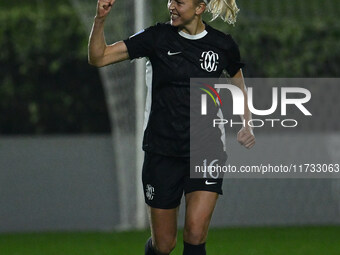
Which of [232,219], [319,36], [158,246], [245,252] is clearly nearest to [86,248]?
[245,252]

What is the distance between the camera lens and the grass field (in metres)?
9.53

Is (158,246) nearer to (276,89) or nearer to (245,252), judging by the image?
(245,252)

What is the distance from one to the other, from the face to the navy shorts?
2.81ft

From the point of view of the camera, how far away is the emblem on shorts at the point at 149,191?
6.25m

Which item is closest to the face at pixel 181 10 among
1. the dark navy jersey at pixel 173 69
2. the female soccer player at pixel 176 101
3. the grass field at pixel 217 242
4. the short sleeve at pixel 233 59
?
the female soccer player at pixel 176 101

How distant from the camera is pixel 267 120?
12.3 metres

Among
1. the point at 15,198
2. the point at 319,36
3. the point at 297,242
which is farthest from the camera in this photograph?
the point at 319,36

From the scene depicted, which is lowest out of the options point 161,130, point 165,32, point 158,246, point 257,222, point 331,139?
point 257,222

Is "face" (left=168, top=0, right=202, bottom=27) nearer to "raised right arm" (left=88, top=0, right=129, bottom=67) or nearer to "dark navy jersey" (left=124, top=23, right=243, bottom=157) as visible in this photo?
"dark navy jersey" (left=124, top=23, right=243, bottom=157)

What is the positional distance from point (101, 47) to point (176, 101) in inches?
23.6

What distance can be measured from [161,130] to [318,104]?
21.4ft

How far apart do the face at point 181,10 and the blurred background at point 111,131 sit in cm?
525

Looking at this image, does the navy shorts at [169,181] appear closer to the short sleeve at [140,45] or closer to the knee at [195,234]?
the knee at [195,234]

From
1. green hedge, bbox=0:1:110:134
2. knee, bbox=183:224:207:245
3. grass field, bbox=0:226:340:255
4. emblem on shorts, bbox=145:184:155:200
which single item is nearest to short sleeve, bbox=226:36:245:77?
emblem on shorts, bbox=145:184:155:200
